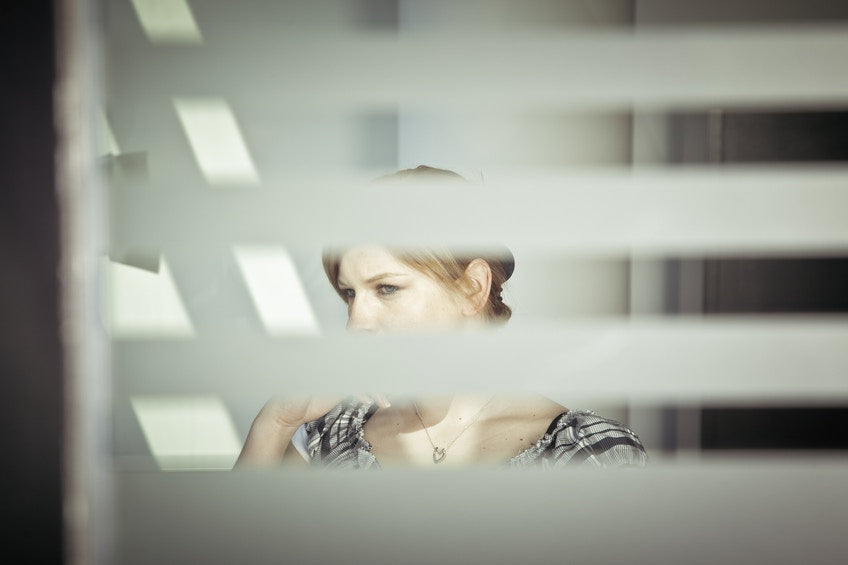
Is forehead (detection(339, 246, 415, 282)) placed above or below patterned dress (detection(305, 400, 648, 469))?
above

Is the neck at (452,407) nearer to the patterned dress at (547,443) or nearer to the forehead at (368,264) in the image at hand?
the patterned dress at (547,443)

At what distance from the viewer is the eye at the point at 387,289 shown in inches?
37.3

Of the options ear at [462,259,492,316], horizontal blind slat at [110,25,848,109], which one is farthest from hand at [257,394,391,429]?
horizontal blind slat at [110,25,848,109]

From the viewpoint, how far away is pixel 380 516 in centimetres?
92

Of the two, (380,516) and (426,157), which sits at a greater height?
(426,157)

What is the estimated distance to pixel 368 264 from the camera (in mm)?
928

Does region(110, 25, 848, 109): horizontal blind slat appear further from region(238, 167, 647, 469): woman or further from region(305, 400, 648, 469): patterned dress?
region(305, 400, 648, 469): patterned dress

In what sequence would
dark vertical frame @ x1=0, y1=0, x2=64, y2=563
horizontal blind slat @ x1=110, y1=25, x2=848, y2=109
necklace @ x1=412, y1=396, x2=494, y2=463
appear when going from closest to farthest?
1. dark vertical frame @ x1=0, y1=0, x2=64, y2=563
2. horizontal blind slat @ x1=110, y1=25, x2=848, y2=109
3. necklace @ x1=412, y1=396, x2=494, y2=463

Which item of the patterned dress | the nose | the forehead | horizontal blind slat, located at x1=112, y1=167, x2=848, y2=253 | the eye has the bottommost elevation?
the patterned dress

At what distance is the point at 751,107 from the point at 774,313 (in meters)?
0.35

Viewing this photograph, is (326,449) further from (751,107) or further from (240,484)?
(751,107)

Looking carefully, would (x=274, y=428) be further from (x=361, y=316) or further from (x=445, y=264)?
(x=445, y=264)

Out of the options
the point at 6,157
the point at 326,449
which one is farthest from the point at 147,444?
the point at 6,157

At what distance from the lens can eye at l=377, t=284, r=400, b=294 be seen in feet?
3.11
